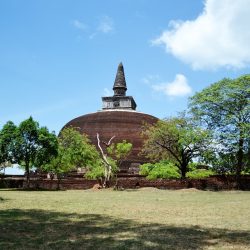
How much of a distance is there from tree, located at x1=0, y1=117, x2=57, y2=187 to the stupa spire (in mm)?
41164

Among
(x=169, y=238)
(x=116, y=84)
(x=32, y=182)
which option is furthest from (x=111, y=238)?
(x=116, y=84)

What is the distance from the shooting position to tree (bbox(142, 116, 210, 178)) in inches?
1398

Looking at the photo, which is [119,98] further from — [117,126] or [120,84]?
[117,126]

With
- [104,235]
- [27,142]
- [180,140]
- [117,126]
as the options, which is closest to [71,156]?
[27,142]

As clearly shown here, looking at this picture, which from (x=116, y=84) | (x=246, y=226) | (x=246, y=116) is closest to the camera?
(x=246, y=226)

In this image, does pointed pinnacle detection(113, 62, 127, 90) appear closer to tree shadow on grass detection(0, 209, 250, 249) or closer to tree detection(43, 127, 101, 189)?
tree detection(43, 127, 101, 189)

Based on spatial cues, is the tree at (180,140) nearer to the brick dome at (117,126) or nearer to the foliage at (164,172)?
the foliage at (164,172)

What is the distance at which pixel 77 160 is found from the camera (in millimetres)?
45344

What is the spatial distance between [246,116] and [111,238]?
26963 mm

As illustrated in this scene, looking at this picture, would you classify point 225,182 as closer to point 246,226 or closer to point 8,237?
point 246,226

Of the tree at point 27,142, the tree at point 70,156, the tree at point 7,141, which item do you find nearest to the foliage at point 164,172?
the tree at point 70,156

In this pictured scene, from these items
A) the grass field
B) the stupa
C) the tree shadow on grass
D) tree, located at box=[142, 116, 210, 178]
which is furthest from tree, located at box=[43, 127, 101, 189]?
the tree shadow on grass

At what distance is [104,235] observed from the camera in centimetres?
884

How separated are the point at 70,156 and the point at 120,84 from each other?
35.9 m
